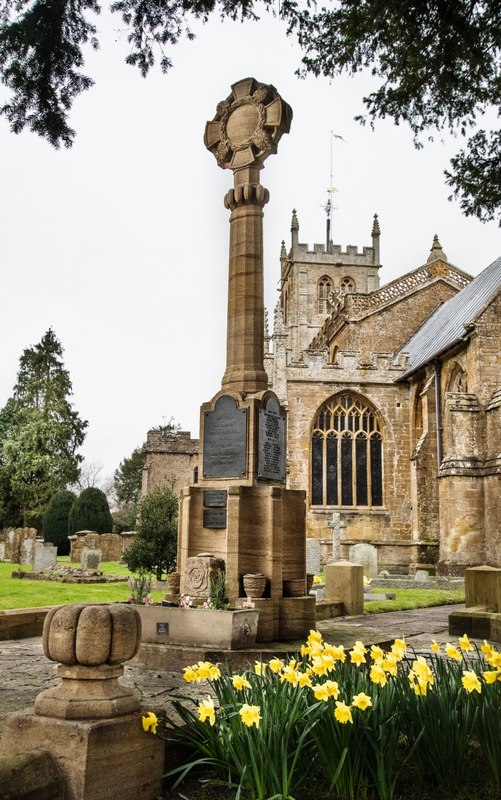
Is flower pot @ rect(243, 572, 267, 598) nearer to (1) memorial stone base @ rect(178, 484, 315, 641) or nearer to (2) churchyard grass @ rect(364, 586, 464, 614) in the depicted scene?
(1) memorial stone base @ rect(178, 484, 315, 641)

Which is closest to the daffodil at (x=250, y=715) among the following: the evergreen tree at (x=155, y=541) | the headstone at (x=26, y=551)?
the evergreen tree at (x=155, y=541)

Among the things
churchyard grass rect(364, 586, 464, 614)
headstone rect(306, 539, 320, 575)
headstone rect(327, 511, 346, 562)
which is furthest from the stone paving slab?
headstone rect(327, 511, 346, 562)

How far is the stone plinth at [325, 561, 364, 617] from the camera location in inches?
491

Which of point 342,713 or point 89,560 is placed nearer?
point 342,713

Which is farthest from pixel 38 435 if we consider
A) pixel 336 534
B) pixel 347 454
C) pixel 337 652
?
pixel 337 652

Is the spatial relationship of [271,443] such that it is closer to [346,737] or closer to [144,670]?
[144,670]

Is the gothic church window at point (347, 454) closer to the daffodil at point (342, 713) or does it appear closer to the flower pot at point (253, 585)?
the flower pot at point (253, 585)

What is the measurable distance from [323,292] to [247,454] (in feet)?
165

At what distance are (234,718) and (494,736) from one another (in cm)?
126

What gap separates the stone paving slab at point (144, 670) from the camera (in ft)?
17.6

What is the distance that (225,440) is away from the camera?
8344 millimetres

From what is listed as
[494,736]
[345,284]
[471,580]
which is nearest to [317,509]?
[471,580]

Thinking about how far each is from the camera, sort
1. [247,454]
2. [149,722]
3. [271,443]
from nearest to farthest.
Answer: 1. [149,722]
2. [247,454]
3. [271,443]

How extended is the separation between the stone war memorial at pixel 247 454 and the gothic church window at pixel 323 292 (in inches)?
1873
